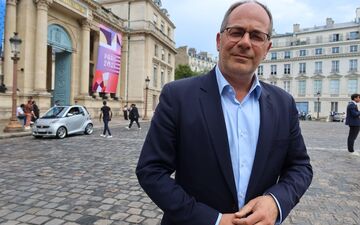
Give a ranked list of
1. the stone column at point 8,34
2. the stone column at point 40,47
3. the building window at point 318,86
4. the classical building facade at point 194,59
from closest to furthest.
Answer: the stone column at point 8,34 < the stone column at point 40,47 < the building window at point 318,86 < the classical building facade at point 194,59

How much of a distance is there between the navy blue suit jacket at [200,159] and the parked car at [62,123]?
12720mm

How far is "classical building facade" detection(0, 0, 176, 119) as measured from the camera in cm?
2169

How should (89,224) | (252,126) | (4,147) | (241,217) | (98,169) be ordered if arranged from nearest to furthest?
1. (241,217)
2. (252,126)
3. (89,224)
4. (98,169)
5. (4,147)

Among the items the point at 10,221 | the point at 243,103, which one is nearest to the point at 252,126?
the point at 243,103

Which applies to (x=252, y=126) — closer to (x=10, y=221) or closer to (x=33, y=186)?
(x=10, y=221)

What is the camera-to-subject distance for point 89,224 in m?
3.89

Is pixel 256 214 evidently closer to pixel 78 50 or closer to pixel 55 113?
pixel 55 113

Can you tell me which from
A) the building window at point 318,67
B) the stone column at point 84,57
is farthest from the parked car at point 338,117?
the stone column at point 84,57

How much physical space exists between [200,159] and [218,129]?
18 cm

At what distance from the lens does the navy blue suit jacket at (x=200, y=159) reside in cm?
152

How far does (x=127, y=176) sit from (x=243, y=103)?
5219 mm

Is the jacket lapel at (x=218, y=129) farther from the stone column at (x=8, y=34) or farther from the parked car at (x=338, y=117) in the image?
the parked car at (x=338, y=117)

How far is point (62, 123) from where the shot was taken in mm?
13805

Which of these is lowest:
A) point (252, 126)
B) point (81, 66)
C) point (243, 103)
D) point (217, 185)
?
point (217, 185)
